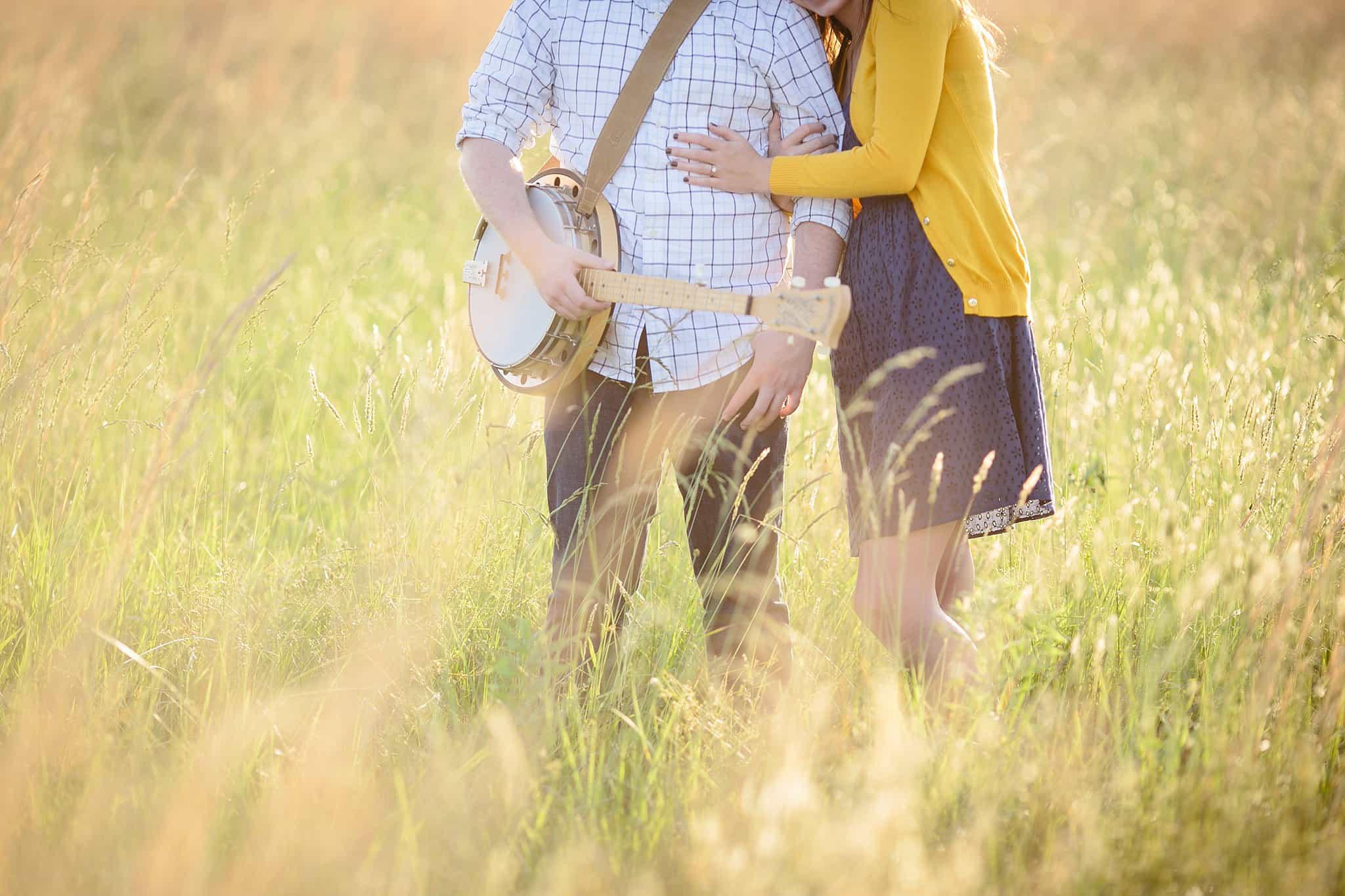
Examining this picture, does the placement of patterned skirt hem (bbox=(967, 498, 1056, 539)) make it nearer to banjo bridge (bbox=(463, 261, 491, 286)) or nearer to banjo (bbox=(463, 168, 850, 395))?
banjo (bbox=(463, 168, 850, 395))

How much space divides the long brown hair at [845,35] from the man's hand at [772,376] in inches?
22.7

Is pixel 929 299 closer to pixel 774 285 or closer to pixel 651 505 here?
pixel 774 285

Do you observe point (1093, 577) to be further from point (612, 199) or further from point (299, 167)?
point (299, 167)

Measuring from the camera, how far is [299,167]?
6.13 meters

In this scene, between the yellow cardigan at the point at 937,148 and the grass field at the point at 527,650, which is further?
the yellow cardigan at the point at 937,148

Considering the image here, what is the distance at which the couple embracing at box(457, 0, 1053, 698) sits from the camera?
197 centimetres

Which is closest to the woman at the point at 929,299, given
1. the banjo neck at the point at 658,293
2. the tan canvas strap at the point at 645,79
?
the tan canvas strap at the point at 645,79

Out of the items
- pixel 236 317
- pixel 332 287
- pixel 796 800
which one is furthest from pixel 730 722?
pixel 332 287

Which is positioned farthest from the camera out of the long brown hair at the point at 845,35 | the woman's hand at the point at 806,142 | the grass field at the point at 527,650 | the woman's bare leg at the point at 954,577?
the woman's bare leg at the point at 954,577

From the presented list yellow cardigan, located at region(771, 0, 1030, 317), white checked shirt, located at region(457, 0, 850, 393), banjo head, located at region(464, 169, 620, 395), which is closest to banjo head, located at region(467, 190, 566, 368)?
banjo head, located at region(464, 169, 620, 395)

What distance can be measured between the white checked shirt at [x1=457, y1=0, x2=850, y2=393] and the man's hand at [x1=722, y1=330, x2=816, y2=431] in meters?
0.07

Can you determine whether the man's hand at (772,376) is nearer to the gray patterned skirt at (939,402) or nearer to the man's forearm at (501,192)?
the gray patterned skirt at (939,402)

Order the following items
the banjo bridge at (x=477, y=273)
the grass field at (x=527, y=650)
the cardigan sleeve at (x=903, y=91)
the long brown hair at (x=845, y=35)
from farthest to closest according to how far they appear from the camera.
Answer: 1. the banjo bridge at (x=477, y=273)
2. the long brown hair at (x=845, y=35)
3. the cardigan sleeve at (x=903, y=91)
4. the grass field at (x=527, y=650)

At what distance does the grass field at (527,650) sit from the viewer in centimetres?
164
